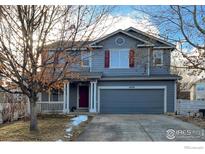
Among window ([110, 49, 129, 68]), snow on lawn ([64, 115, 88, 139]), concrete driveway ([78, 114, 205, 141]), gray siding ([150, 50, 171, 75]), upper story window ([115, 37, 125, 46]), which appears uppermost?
upper story window ([115, 37, 125, 46])

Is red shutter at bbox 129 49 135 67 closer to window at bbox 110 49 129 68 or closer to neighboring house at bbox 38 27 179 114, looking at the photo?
neighboring house at bbox 38 27 179 114

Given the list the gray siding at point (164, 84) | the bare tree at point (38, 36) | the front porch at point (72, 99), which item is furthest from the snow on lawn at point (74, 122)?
the gray siding at point (164, 84)

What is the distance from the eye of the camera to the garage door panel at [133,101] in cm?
805

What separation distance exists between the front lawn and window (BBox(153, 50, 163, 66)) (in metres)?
2.76

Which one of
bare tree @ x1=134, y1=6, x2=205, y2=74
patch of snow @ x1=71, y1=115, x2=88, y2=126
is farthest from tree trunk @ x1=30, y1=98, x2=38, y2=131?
bare tree @ x1=134, y1=6, x2=205, y2=74

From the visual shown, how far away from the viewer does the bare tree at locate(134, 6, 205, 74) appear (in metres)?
7.03

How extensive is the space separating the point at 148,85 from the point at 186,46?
1725mm

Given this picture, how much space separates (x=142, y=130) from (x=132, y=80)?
114 inches

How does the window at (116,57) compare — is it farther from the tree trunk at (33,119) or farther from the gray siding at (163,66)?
the tree trunk at (33,119)

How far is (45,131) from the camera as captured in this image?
743 centimetres

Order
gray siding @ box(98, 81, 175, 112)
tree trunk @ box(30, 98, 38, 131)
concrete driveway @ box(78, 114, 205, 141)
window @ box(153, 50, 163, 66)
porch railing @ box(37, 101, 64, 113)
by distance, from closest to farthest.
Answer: concrete driveway @ box(78, 114, 205, 141), tree trunk @ box(30, 98, 38, 131), window @ box(153, 50, 163, 66), gray siding @ box(98, 81, 175, 112), porch railing @ box(37, 101, 64, 113)

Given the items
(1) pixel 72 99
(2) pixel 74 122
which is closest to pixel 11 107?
(1) pixel 72 99
